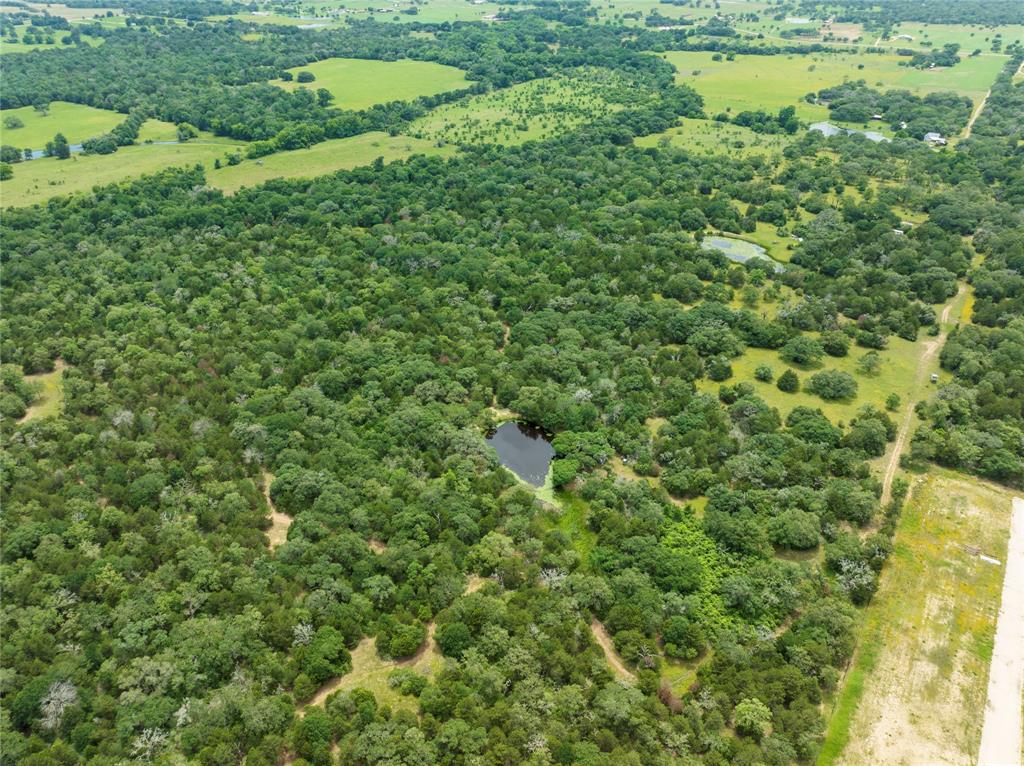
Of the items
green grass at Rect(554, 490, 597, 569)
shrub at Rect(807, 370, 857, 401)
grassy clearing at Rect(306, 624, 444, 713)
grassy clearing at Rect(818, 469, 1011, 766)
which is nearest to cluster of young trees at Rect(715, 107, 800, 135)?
shrub at Rect(807, 370, 857, 401)

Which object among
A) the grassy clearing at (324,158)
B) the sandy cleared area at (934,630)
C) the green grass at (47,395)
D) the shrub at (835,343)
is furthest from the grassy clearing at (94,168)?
the sandy cleared area at (934,630)

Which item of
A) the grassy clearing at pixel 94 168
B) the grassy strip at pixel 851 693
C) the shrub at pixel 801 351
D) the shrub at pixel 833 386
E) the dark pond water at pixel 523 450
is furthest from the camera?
the grassy clearing at pixel 94 168

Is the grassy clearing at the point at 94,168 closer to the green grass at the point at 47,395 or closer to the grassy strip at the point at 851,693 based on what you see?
the green grass at the point at 47,395

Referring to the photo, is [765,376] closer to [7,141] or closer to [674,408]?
[674,408]

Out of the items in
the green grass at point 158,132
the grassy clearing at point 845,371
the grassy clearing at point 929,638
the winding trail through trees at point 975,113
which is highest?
the winding trail through trees at point 975,113

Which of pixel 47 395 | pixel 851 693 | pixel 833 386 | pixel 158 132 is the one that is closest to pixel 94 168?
pixel 158 132

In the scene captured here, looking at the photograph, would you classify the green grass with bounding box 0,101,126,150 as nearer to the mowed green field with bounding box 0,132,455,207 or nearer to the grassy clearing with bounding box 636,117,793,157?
the mowed green field with bounding box 0,132,455,207
